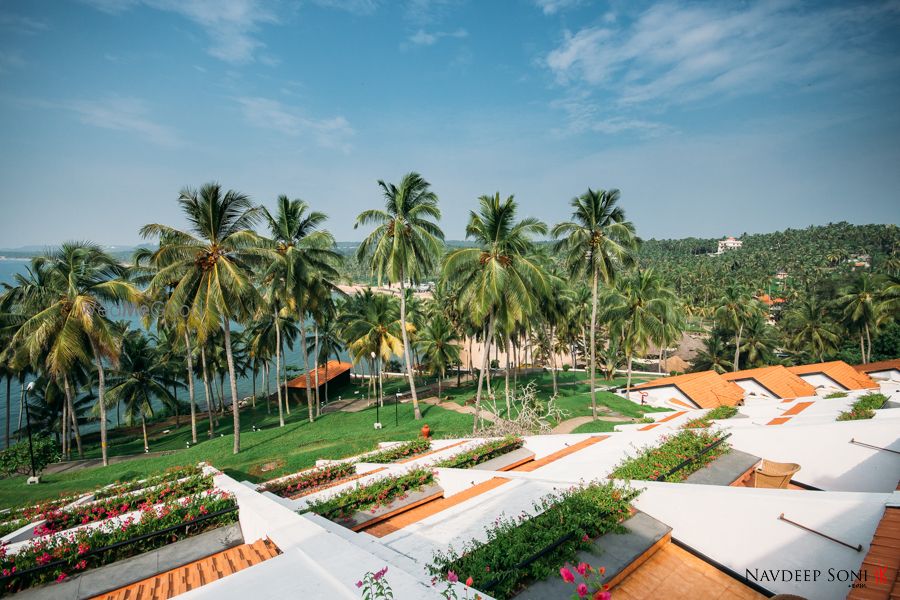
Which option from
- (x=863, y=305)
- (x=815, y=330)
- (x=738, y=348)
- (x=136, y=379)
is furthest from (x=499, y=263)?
(x=815, y=330)

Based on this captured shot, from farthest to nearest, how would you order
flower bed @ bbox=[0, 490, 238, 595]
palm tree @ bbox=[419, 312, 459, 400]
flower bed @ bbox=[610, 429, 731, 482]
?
palm tree @ bbox=[419, 312, 459, 400] → flower bed @ bbox=[610, 429, 731, 482] → flower bed @ bbox=[0, 490, 238, 595]

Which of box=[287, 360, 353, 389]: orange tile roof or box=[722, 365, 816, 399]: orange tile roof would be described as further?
box=[287, 360, 353, 389]: orange tile roof

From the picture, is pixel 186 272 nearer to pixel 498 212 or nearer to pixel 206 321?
pixel 206 321

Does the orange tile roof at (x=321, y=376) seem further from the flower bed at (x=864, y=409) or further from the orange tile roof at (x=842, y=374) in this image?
the orange tile roof at (x=842, y=374)

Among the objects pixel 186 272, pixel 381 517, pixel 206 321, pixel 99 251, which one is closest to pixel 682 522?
pixel 381 517

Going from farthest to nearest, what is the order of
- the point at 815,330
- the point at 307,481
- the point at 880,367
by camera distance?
the point at 815,330
the point at 880,367
the point at 307,481

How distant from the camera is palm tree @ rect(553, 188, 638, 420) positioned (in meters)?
19.2

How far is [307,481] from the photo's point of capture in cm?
1010

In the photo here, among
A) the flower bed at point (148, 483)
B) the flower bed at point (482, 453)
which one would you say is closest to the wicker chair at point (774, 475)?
the flower bed at point (482, 453)

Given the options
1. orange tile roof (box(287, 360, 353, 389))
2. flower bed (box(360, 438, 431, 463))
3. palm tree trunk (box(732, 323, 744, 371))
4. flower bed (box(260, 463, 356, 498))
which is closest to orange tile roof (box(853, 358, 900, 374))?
palm tree trunk (box(732, 323, 744, 371))

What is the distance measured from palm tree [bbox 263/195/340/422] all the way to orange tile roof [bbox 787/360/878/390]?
30.2 m

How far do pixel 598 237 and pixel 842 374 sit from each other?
776 inches

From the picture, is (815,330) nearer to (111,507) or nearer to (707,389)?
(707,389)

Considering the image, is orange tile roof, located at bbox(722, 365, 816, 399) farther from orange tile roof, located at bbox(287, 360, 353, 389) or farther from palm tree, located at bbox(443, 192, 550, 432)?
orange tile roof, located at bbox(287, 360, 353, 389)
